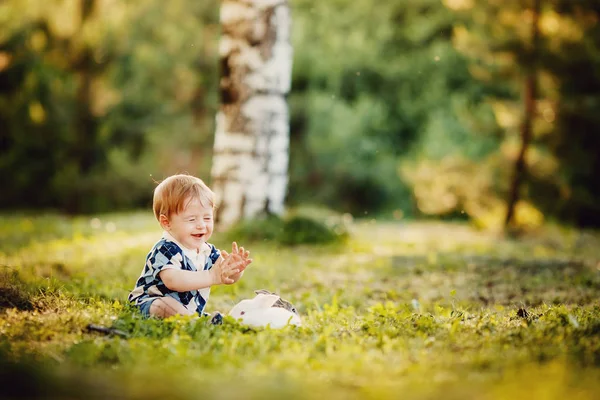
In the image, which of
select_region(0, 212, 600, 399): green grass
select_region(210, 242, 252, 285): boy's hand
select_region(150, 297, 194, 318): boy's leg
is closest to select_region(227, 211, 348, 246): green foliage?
select_region(0, 212, 600, 399): green grass

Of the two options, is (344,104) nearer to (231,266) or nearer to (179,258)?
(179,258)

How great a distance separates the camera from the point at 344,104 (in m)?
16.9

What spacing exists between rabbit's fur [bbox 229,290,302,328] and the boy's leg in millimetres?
325

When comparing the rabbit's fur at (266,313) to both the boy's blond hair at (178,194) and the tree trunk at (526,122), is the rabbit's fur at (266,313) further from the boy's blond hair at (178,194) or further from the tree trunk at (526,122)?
the tree trunk at (526,122)

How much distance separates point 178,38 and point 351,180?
17.9 ft

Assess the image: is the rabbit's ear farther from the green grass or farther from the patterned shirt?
the patterned shirt

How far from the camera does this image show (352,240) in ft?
28.4

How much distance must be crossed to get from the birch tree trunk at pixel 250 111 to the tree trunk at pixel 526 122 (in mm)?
4497

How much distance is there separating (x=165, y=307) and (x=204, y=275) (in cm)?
31

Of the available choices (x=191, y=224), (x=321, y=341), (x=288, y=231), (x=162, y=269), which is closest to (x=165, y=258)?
(x=162, y=269)

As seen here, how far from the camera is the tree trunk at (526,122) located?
1038 cm

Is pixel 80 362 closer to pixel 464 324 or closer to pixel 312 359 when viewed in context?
pixel 312 359

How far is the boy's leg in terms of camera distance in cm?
382

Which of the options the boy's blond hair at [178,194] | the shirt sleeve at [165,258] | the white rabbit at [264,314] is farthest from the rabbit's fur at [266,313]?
the boy's blond hair at [178,194]
